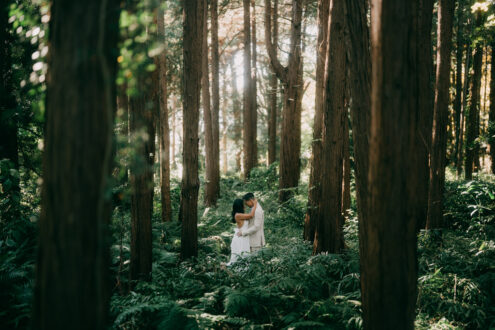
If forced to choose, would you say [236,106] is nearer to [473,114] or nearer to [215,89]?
[215,89]

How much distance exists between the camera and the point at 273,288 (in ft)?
16.9

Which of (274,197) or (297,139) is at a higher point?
(297,139)

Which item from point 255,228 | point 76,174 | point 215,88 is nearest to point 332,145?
point 255,228

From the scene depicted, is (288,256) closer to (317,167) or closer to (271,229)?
(317,167)

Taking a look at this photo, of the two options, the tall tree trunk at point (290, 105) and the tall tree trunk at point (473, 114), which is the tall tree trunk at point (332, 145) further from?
the tall tree trunk at point (473, 114)

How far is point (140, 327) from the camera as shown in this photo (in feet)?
14.5

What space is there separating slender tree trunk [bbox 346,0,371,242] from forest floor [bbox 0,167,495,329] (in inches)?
72.0

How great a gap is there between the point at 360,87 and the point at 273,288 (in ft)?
10.4

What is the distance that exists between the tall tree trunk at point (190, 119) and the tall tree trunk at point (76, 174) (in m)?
5.10

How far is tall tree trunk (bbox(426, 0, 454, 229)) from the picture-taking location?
8.47 m

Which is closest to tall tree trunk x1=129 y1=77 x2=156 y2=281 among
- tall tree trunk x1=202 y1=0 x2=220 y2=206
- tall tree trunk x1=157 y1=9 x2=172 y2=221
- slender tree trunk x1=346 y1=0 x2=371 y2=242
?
slender tree trunk x1=346 y1=0 x2=371 y2=242

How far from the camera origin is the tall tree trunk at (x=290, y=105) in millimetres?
12461

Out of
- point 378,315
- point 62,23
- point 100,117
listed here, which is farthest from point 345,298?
point 62,23

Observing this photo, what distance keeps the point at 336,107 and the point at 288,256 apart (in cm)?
301
